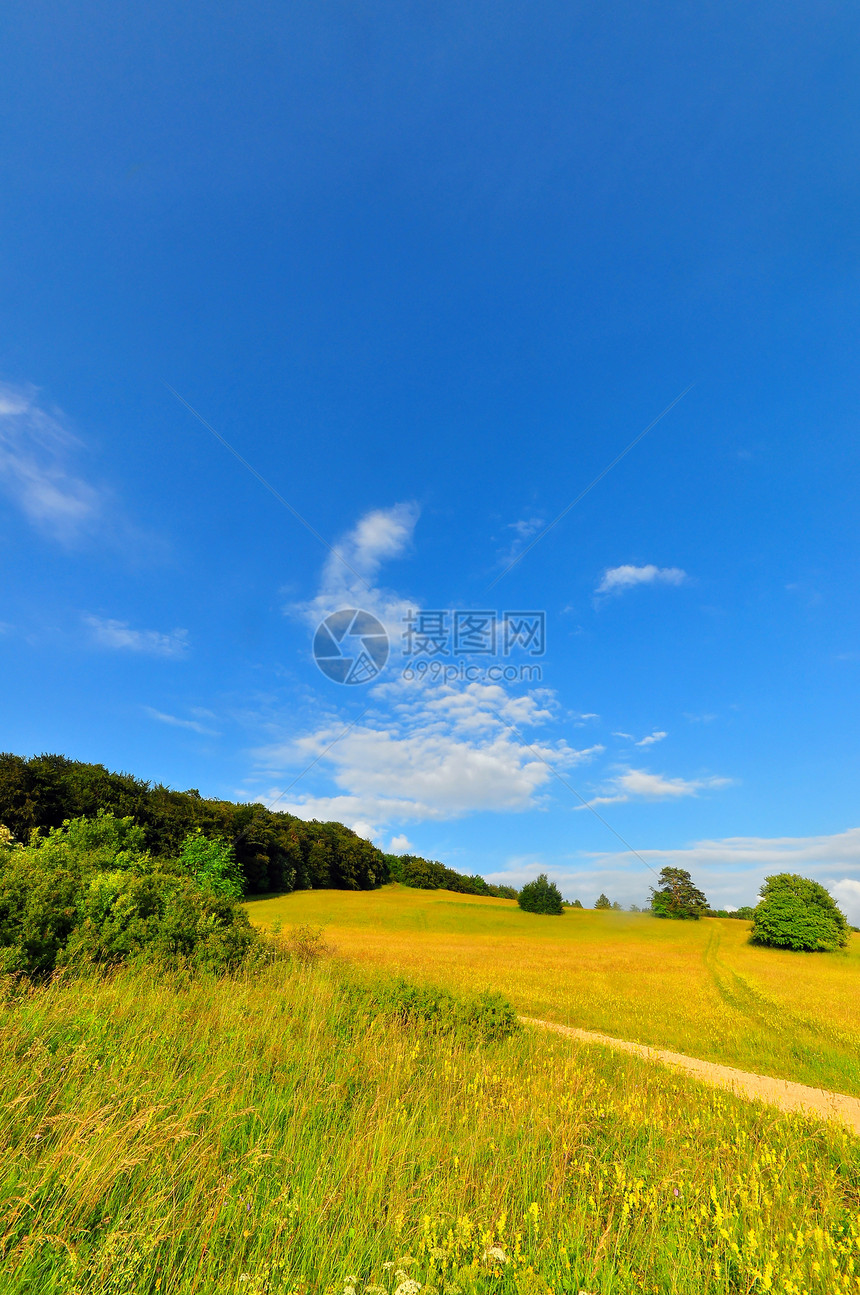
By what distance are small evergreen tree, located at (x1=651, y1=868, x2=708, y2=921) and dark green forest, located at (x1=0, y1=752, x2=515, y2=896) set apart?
36777 mm

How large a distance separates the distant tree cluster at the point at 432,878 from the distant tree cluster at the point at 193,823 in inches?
252

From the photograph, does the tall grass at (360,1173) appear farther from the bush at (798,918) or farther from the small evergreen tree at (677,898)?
the small evergreen tree at (677,898)

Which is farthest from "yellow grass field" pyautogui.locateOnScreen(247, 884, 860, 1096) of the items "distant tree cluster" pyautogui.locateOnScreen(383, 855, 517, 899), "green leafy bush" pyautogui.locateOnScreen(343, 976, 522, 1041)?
"distant tree cluster" pyautogui.locateOnScreen(383, 855, 517, 899)

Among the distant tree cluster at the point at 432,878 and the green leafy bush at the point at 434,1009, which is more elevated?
the distant tree cluster at the point at 432,878

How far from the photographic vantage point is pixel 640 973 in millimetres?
29547

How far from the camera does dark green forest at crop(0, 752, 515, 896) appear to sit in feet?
135

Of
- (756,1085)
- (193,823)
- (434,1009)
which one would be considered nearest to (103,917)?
(434,1009)

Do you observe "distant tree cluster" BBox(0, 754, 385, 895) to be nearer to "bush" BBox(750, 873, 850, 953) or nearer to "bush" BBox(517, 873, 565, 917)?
"bush" BBox(517, 873, 565, 917)

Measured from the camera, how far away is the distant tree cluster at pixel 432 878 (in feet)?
316

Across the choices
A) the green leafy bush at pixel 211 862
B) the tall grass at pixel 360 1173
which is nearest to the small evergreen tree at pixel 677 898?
the green leafy bush at pixel 211 862

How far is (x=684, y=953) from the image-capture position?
40.8 metres

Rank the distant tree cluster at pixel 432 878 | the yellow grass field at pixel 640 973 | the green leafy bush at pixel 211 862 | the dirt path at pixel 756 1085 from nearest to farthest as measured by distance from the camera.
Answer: the dirt path at pixel 756 1085 < the yellow grass field at pixel 640 973 < the green leafy bush at pixel 211 862 < the distant tree cluster at pixel 432 878

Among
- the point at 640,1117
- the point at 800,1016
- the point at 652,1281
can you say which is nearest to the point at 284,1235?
the point at 652,1281

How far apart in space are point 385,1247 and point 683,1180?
9.94ft
